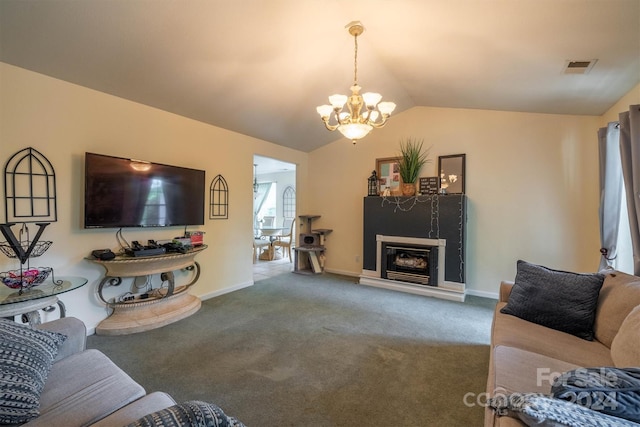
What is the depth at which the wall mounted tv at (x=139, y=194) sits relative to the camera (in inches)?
107

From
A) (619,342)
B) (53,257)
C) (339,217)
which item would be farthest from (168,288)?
(619,342)

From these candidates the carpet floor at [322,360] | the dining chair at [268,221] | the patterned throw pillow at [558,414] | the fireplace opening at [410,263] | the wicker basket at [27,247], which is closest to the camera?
the patterned throw pillow at [558,414]

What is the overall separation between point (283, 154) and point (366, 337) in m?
3.56

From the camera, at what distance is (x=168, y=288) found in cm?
335

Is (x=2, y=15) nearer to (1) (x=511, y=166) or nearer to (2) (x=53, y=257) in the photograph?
(2) (x=53, y=257)

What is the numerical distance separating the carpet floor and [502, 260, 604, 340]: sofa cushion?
61 centimetres

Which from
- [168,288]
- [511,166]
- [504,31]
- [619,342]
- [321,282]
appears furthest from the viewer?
[321,282]

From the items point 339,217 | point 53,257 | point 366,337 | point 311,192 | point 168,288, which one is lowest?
point 366,337

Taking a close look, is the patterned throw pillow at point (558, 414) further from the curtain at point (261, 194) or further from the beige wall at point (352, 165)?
the curtain at point (261, 194)

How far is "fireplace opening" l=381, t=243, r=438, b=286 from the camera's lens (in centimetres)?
421

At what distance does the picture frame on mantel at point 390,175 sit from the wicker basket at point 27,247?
431cm

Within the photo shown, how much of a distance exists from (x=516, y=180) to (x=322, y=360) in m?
3.60

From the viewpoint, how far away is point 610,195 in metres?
2.77

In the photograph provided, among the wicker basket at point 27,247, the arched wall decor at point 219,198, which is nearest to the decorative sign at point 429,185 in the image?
the arched wall decor at point 219,198
